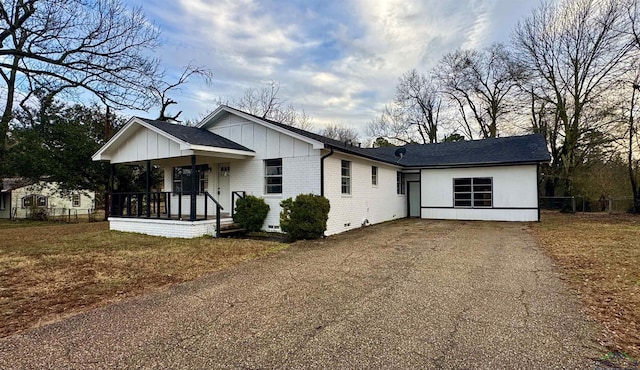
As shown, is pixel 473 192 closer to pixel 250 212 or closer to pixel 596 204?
pixel 250 212

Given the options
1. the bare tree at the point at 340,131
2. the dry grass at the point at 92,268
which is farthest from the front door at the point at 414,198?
the bare tree at the point at 340,131

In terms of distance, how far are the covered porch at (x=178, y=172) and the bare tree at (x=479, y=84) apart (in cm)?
2190

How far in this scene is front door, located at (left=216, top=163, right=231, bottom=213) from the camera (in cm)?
1240

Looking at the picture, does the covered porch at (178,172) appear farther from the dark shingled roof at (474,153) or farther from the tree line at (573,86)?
the tree line at (573,86)

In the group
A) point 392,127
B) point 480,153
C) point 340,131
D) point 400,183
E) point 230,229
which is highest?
point 340,131

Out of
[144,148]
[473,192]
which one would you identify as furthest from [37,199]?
[473,192]

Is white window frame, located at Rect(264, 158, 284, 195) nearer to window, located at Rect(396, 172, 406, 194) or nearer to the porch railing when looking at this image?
the porch railing

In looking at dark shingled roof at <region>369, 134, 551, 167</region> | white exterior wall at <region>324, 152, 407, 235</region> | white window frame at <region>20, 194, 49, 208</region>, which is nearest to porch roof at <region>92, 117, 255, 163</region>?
white exterior wall at <region>324, 152, 407, 235</region>

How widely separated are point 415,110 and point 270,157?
82.7ft

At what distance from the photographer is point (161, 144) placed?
11.0 metres

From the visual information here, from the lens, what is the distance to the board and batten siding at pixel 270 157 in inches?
424

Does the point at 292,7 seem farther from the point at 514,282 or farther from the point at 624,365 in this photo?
the point at 624,365

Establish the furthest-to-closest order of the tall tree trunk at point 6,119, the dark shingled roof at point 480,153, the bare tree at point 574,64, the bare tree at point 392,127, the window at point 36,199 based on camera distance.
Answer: the bare tree at point 392,127, the window at point 36,199, the tall tree trunk at point 6,119, the bare tree at point 574,64, the dark shingled roof at point 480,153

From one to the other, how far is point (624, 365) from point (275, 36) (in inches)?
619
